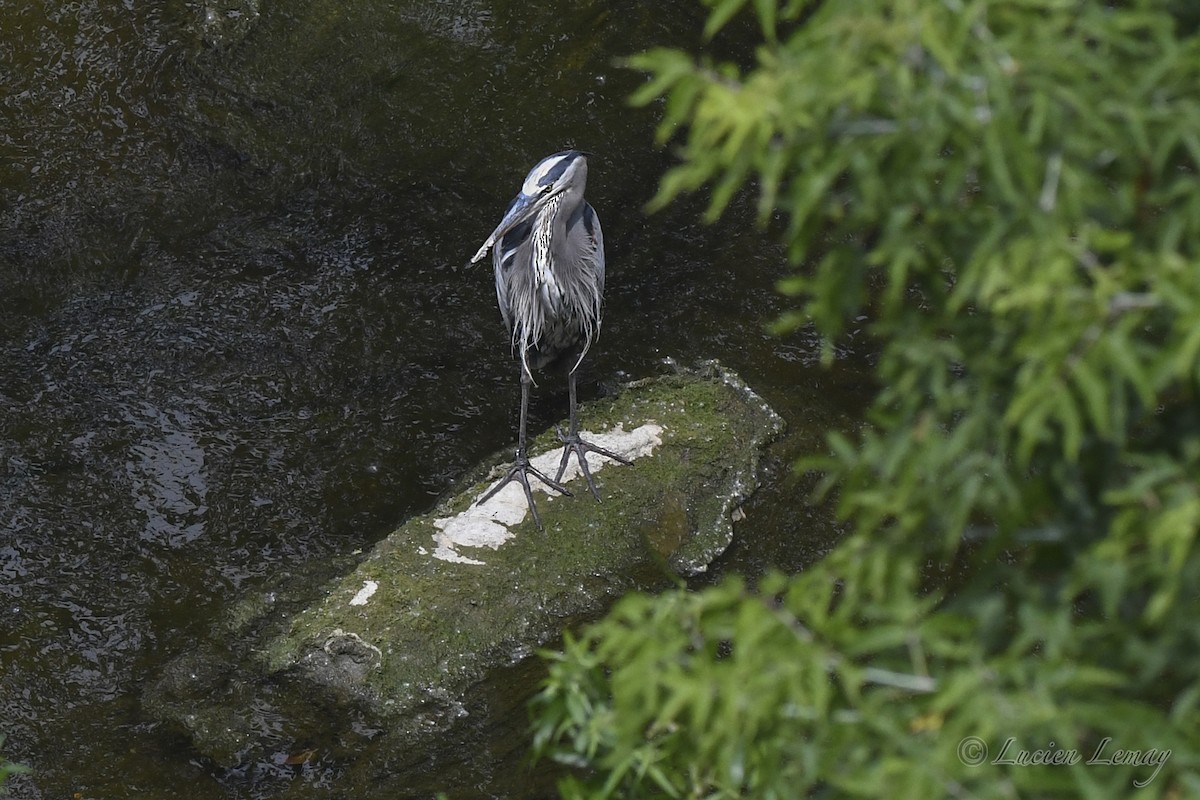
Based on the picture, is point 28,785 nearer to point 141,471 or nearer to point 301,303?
point 141,471

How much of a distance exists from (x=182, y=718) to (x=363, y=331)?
2074 millimetres

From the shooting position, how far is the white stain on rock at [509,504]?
4.28m

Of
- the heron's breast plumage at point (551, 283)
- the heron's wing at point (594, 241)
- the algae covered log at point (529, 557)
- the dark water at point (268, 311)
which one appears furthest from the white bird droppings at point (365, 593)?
the heron's wing at point (594, 241)

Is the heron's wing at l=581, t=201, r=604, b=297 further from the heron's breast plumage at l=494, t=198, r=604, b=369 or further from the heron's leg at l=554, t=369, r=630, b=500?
the heron's leg at l=554, t=369, r=630, b=500

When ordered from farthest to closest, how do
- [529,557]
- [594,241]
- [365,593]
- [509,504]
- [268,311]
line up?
1. [268,311]
2. [594,241]
3. [509,504]
4. [529,557]
5. [365,593]

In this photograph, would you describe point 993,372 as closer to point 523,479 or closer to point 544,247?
point 523,479

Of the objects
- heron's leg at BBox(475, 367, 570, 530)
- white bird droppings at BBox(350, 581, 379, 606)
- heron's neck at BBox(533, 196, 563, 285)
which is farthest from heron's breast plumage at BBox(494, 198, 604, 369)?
white bird droppings at BBox(350, 581, 379, 606)

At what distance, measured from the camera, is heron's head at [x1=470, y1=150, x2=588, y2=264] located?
4488mm

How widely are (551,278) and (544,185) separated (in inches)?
14.3

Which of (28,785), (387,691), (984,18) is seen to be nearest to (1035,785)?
(984,18)

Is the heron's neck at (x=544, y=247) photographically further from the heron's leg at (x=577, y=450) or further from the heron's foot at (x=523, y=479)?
the heron's foot at (x=523, y=479)

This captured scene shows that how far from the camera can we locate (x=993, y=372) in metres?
1.53

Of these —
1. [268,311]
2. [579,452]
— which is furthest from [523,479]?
[268,311]

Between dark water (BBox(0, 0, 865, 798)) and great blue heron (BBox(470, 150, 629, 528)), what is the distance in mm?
482
